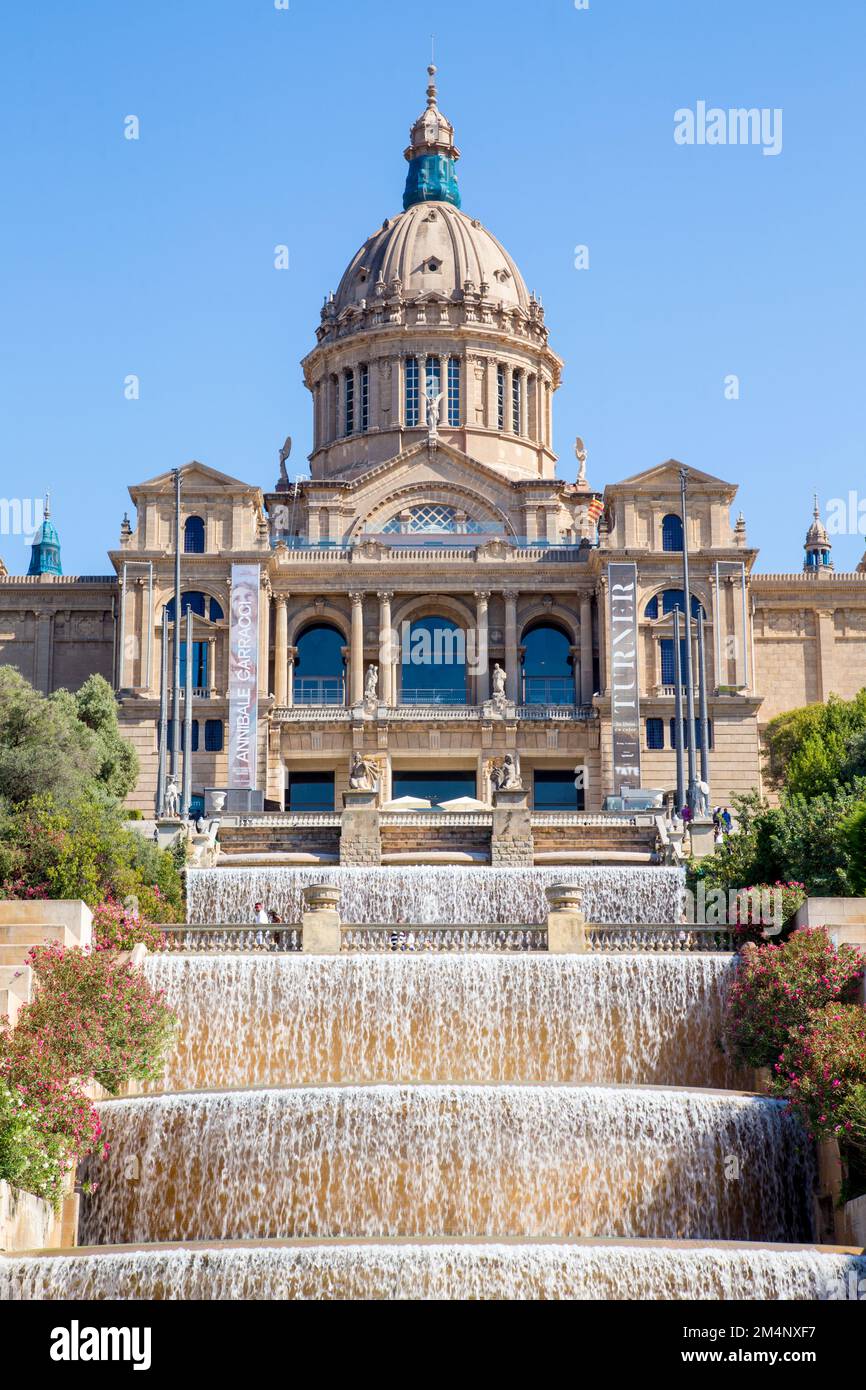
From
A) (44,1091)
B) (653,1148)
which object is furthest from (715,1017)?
(44,1091)

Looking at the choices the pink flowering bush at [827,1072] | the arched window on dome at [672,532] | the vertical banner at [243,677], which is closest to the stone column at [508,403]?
the arched window on dome at [672,532]

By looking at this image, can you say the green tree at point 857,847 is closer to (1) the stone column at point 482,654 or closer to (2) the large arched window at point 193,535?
(1) the stone column at point 482,654

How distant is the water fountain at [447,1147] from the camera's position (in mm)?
23359

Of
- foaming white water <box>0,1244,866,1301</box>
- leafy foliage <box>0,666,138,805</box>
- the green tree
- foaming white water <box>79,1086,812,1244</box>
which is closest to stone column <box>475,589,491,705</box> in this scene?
leafy foliage <box>0,666,138,805</box>

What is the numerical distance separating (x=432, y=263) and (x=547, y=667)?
865 inches

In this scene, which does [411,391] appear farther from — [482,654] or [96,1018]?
[96,1018]

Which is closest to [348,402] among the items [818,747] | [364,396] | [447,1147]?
[364,396]

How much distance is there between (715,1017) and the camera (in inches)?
1314

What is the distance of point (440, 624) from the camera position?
2938 inches

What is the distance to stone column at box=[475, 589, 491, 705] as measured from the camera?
7275 cm

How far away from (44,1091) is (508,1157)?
252 inches

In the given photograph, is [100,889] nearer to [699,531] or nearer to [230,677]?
[230,677]

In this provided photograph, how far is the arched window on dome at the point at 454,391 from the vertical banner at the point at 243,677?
16718 mm

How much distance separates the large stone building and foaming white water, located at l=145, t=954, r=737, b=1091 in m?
33.7
